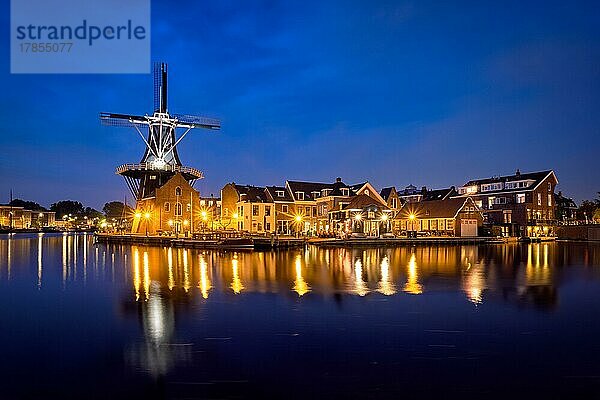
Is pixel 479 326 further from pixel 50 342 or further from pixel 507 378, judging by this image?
pixel 50 342

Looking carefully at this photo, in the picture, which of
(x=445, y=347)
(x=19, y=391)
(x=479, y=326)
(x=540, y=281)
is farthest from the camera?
(x=540, y=281)

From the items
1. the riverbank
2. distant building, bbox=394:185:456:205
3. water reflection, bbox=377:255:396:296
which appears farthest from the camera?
distant building, bbox=394:185:456:205

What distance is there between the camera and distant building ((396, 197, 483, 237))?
6097 cm

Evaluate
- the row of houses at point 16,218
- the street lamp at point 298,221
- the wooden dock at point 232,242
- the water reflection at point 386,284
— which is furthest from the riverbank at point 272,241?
the row of houses at point 16,218

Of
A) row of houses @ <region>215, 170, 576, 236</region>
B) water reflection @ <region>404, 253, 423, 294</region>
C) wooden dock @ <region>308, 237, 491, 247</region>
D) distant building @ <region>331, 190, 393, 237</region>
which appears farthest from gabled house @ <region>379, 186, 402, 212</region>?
water reflection @ <region>404, 253, 423, 294</region>

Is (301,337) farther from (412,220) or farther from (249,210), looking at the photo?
(412,220)

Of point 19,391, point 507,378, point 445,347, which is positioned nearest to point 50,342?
point 19,391

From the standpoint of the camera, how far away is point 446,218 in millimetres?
61500

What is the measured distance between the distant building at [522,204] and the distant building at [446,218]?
21.7 ft

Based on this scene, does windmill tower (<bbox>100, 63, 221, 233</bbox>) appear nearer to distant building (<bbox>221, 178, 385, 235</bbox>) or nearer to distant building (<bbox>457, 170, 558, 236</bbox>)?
distant building (<bbox>221, 178, 385, 235</bbox>)

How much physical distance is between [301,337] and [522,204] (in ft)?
209

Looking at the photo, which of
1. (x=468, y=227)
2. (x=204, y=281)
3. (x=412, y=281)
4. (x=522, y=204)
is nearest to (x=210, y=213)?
(x=468, y=227)

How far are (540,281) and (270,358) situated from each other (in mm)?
18332

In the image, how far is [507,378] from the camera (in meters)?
9.95
